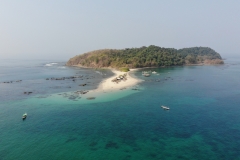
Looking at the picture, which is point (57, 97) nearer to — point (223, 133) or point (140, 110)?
point (140, 110)

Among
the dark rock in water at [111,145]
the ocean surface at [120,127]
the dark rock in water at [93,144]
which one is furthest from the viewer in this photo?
the dark rock in water at [93,144]

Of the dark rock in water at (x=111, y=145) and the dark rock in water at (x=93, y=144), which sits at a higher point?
the dark rock in water at (x=111, y=145)

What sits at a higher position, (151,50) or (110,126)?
(151,50)

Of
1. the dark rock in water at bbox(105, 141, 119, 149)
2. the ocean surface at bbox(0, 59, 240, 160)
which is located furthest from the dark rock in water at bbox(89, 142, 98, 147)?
the dark rock in water at bbox(105, 141, 119, 149)

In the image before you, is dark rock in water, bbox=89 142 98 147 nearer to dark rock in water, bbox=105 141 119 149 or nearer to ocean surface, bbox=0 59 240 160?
ocean surface, bbox=0 59 240 160

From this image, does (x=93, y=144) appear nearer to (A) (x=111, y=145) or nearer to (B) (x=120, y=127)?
(A) (x=111, y=145)

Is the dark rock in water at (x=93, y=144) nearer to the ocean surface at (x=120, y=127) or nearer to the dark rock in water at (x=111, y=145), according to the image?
the ocean surface at (x=120, y=127)

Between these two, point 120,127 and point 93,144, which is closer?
point 93,144

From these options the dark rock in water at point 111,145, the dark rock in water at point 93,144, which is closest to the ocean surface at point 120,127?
the dark rock in water at point 111,145

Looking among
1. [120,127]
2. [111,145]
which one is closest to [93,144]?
[111,145]

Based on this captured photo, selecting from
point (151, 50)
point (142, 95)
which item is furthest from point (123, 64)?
point (142, 95)

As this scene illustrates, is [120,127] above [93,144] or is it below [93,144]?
above
